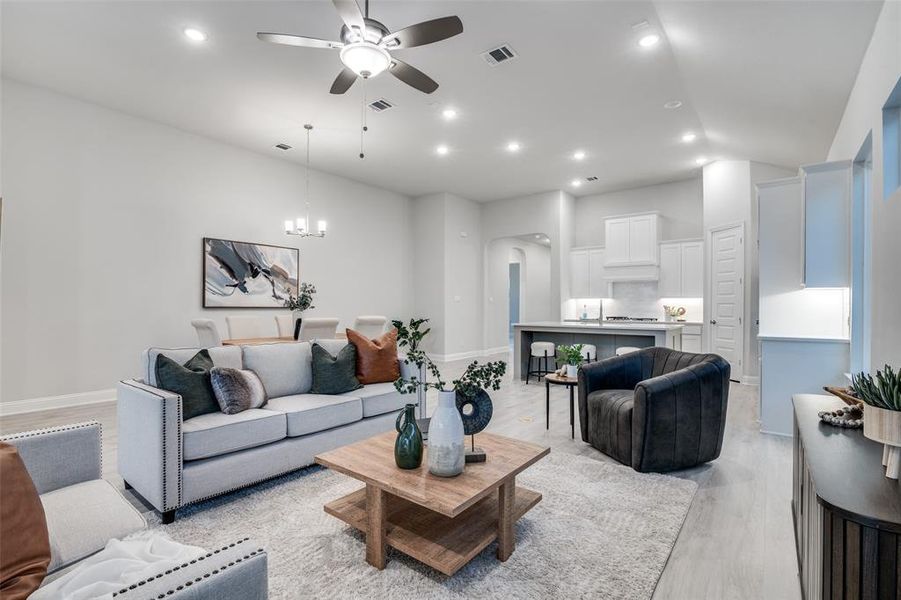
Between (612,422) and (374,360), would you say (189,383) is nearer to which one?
(374,360)

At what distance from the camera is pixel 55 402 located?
181 inches

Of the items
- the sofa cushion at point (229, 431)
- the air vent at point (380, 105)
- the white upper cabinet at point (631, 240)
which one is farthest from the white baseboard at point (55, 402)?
the white upper cabinet at point (631, 240)

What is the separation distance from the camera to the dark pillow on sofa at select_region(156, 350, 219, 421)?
254 centimetres

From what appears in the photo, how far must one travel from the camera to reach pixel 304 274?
690cm

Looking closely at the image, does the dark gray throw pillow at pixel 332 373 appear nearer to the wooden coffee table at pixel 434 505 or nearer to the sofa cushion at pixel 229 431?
the sofa cushion at pixel 229 431

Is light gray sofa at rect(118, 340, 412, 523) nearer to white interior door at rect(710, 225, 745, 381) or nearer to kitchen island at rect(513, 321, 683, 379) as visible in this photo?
kitchen island at rect(513, 321, 683, 379)

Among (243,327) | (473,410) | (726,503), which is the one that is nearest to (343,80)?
(473,410)

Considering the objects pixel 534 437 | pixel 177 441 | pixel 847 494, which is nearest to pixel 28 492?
pixel 177 441

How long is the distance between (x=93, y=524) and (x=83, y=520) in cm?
5

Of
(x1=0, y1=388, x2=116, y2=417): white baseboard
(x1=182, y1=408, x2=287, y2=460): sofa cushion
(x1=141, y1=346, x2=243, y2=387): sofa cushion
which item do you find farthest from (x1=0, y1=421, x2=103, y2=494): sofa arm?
(x1=0, y1=388, x2=116, y2=417): white baseboard

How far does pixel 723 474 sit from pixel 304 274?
602cm

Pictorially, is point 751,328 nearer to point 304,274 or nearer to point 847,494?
point 847,494

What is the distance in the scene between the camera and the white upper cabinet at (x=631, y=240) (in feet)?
25.4

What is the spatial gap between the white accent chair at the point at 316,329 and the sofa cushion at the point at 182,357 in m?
1.99
